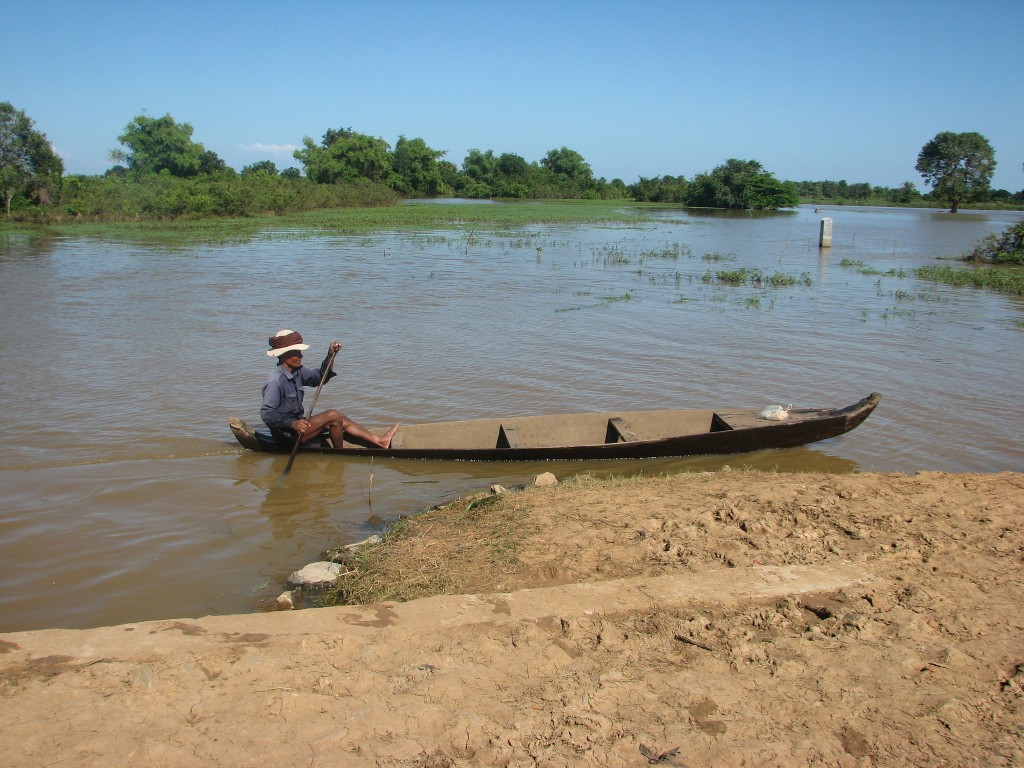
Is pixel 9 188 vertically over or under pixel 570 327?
over

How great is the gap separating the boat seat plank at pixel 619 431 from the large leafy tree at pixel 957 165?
51.3 m

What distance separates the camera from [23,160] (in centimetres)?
2967

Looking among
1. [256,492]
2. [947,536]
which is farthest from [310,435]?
[947,536]

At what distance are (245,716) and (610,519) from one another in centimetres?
235

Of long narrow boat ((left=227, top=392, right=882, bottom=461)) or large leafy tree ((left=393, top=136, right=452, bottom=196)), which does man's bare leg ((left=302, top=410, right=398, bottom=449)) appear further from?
large leafy tree ((left=393, top=136, right=452, bottom=196))

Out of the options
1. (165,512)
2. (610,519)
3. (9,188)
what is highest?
(9,188)

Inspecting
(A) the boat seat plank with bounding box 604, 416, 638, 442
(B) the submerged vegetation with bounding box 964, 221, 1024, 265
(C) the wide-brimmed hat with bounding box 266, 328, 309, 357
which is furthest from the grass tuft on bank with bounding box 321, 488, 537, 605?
(B) the submerged vegetation with bounding box 964, 221, 1024, 265

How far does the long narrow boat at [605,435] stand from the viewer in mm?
6191

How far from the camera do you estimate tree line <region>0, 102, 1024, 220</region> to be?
102 ft

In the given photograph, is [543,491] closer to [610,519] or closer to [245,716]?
[610,519]

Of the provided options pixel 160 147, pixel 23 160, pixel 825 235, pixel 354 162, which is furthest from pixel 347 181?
pixel 825 235

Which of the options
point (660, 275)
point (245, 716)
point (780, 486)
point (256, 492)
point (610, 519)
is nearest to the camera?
point (245, 716)

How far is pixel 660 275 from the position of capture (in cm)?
1848

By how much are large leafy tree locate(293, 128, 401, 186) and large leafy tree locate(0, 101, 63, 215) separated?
2257 centimetres
